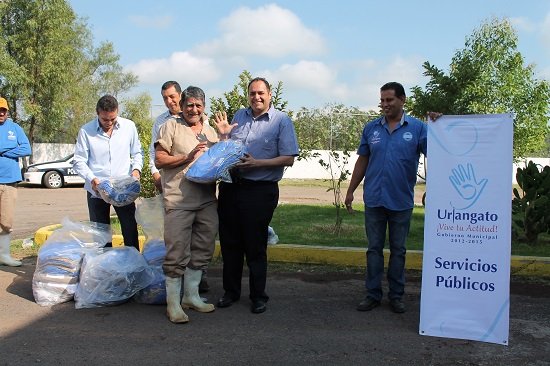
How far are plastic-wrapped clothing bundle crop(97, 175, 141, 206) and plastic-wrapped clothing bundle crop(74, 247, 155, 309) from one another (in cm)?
51

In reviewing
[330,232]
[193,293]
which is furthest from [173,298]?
[330,232]

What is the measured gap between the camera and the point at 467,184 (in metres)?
3.93

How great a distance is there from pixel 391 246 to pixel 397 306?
53 cm

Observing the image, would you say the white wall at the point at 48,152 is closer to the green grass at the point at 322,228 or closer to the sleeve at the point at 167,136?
the green grass at the point at 322,228

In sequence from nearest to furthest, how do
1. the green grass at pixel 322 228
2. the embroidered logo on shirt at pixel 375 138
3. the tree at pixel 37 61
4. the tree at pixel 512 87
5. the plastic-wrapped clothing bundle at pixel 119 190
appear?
the embroidered logo on shirt at pixel 375 138 → the plastic-wrapped clothing bundle at pixel 119 190 → the green grass at pixel 322 228 → the tree at pixel 512 87 → the tree at pixel 37 61

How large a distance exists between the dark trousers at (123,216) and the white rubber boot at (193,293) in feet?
3.39

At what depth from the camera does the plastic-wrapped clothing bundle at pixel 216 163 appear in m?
4.16

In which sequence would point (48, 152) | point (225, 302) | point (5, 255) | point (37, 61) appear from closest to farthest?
point (225, 302) → point (5, 255) → point (37, 61) → point (48, 152)

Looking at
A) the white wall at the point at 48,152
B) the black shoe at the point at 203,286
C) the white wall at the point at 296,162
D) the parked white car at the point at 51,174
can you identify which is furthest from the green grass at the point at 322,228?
the white wall at the point at 48,152

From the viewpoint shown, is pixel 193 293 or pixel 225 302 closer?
pixel 193 293

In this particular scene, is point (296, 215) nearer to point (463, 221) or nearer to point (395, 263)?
point (395, 263)

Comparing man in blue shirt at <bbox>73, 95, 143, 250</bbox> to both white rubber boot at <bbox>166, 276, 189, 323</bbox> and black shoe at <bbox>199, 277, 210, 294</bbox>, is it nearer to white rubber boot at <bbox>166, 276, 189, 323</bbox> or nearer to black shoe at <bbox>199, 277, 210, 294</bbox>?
black shoe at <bbox>199, 277, 210, 294</bbox>

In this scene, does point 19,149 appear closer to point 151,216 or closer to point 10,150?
point 10,150

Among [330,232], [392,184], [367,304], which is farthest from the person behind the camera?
[330,232]
